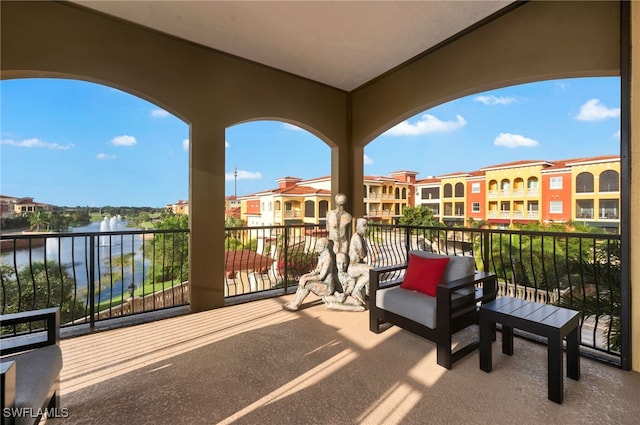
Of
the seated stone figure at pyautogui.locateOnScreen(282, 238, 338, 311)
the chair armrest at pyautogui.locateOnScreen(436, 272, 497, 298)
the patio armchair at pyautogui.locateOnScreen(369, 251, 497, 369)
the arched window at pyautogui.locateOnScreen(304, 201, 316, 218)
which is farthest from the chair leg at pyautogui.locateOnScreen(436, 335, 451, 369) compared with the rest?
the arched window at pyautogui.locateOnScreen(304, 201, 316, 218)

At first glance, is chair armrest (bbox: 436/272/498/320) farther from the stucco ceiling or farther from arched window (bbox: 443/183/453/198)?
arched window (bbox: 443/183/453/198)

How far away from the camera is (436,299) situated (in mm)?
2283

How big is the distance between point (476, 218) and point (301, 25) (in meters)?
29.9

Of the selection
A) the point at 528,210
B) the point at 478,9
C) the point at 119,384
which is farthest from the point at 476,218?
the point at 119,384

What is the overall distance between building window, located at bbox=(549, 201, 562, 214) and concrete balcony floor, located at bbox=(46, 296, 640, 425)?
1101 inches

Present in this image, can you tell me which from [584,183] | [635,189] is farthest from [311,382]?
[584,183]

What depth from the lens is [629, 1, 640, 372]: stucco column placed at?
2.06m

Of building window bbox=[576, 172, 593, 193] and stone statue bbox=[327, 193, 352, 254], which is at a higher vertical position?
building window bbox=[576, 172, 593, 193]

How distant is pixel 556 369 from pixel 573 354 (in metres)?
0.43

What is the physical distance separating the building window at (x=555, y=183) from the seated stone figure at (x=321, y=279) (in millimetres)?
28082

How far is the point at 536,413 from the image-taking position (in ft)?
5.41

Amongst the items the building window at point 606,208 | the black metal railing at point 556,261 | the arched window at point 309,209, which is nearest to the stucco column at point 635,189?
the black metal railing at point 556,261

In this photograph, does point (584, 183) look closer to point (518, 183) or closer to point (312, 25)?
point (518, 183)

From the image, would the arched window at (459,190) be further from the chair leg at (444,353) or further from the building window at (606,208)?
the chair leg at (444,353)
